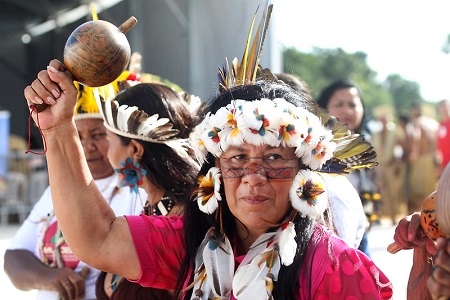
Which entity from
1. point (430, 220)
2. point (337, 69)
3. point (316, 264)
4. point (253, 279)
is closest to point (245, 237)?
point (253, 279)

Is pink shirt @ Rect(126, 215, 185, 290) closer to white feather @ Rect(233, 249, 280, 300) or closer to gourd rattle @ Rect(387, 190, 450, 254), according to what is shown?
white feather @ Rect(233, 249, 280, 300)

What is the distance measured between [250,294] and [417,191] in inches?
392

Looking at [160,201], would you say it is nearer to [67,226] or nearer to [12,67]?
[67,226]

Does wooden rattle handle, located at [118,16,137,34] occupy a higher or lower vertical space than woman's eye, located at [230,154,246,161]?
higher

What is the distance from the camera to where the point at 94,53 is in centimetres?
208

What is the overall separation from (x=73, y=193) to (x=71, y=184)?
30mm

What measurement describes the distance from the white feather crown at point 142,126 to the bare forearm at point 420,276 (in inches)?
50.5

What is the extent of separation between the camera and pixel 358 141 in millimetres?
2549

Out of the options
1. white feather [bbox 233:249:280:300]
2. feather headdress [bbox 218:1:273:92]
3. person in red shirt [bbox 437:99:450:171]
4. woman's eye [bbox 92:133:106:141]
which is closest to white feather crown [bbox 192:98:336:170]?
feather headdress [bbox 218:1:273:92]

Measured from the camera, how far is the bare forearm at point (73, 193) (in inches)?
86.1

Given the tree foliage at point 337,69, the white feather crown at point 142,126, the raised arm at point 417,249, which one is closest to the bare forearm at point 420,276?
the raised arm at point 417,249

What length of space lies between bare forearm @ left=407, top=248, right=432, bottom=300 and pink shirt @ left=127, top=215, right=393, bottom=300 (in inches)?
2.8

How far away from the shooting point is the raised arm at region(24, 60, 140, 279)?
6.99 ft

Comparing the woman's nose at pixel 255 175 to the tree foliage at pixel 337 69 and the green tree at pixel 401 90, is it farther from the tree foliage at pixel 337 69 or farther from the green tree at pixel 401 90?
the green tree at pixel 401 90
